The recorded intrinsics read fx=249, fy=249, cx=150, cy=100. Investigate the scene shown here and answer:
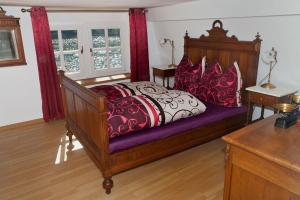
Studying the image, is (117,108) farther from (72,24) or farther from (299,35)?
(72,24)

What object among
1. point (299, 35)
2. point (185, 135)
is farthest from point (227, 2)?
point (185, 135)

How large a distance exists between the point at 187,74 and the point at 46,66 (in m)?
2.12

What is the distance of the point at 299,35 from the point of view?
274 centimetres

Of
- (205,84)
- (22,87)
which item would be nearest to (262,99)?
(205,84)

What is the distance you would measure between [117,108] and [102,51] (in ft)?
7.97

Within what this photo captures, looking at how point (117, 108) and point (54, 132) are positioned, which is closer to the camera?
point (117, 108)

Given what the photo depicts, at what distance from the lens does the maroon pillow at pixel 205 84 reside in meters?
3.27

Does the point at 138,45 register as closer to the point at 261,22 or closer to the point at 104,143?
the point at 261,22

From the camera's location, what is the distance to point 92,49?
4.41 metres

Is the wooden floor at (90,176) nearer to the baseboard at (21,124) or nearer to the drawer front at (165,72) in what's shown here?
the baseboard at (21,124)

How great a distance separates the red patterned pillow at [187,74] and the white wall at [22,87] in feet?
7.22

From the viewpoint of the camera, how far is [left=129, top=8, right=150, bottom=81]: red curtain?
14.5ft

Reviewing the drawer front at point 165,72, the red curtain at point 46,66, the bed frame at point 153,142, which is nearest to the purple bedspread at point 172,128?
the bed frame at point 153,142

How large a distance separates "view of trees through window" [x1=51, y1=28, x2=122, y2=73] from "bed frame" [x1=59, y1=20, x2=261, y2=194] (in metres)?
1.28
